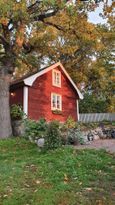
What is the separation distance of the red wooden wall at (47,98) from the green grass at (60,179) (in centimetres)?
1045

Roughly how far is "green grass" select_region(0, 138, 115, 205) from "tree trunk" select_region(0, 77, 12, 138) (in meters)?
6.57

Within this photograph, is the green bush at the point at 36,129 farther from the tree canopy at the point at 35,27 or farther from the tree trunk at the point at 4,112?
the tree canopy at the point at 35,27

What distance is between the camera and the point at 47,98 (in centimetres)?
2277

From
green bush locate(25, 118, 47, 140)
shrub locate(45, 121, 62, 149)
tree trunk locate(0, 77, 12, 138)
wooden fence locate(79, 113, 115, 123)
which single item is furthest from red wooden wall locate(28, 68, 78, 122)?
shrub locate(45, 121, 62, 149)

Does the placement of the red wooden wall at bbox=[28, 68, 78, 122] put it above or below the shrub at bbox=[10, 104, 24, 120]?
above

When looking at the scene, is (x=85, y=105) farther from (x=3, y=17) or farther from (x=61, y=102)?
(x=3, y=17)

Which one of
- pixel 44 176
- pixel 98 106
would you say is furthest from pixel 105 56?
pixel 44 176

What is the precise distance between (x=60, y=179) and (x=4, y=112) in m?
11.0

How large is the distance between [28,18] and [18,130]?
6.27 metres

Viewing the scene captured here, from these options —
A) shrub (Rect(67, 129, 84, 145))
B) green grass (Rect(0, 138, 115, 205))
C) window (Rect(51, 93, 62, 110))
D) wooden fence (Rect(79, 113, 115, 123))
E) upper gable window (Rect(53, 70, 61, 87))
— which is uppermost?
upper gable window (Rect(53, 70, 61, 87))

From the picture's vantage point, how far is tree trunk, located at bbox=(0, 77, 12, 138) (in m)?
17.7

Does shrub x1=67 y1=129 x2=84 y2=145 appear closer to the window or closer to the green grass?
the green grass

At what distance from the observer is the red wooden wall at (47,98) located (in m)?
21.5

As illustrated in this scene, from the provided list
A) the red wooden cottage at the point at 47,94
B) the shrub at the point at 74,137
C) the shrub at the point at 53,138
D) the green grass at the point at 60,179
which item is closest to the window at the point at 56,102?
the red wooden cottage at the point at 47,94
